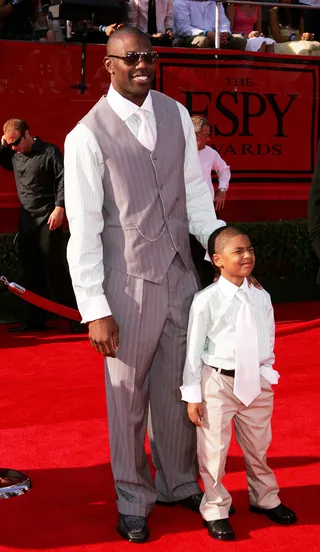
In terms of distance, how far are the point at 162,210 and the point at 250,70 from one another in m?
6.18

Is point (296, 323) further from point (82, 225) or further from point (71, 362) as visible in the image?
point (82, 225)

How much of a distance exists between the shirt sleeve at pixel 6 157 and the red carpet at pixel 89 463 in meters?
1.78

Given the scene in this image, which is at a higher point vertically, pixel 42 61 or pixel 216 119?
pixel 42 61

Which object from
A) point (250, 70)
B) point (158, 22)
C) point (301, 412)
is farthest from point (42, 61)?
point (301, 412)

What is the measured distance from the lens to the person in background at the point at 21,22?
8.79 metres

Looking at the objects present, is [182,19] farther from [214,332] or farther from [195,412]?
[195,412]

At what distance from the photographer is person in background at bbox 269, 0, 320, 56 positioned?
9836 millimetres

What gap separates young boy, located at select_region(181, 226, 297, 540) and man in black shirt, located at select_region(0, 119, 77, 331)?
13.6 ft

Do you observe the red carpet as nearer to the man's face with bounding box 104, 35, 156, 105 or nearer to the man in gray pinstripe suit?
the man in gray pinstripe suit

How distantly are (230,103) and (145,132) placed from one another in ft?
19.3

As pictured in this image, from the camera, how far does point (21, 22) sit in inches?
355

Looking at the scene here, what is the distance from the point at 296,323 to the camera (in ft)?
26.3

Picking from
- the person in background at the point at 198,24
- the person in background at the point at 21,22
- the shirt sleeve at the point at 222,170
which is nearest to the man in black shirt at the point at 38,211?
the shirt sleeve at the point at 222,170

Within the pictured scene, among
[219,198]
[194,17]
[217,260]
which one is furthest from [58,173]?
[217,260]
